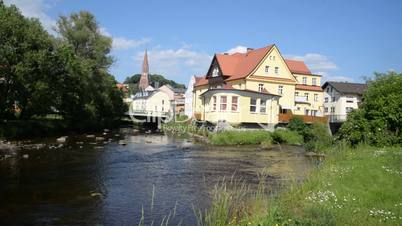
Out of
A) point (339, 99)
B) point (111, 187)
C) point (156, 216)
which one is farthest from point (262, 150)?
point (339, 99)

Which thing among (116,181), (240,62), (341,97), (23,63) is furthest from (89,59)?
(341,97)

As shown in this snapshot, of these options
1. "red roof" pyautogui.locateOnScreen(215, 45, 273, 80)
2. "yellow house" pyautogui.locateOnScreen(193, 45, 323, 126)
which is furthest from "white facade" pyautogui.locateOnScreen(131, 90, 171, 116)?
"red roof" pyautogui.locateOnScreen(215, 45, 273, 80)

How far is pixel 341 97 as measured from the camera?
7131cm

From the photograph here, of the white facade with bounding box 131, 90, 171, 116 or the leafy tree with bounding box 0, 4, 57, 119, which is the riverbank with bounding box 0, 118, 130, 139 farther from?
the white facade with bounding box 131, 90, 171, 116

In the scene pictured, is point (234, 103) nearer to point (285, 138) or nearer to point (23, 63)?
point (285, 138)

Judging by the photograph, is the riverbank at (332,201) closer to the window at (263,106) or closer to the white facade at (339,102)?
the window at (263,106)

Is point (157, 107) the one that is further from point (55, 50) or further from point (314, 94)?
point (55, 50)

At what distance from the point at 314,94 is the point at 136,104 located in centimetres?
6159

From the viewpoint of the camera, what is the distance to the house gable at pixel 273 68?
54125 mm

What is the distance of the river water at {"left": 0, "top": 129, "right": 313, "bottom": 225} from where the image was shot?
38.2ft

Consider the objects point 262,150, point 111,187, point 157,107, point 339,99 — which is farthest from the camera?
point 157,107

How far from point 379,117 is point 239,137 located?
1674 cm

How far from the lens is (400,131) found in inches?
827

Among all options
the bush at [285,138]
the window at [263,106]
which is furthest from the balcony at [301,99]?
the bush at [285,138]
